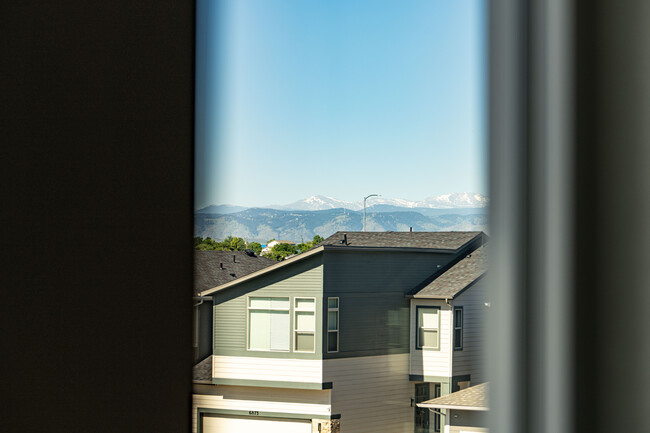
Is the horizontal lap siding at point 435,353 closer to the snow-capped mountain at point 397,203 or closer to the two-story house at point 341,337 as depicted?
the two-story house at point 341,337

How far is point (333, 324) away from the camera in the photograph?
1250 millimetres

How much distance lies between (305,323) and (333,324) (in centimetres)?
6

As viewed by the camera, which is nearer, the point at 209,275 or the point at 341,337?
the point at 341,337

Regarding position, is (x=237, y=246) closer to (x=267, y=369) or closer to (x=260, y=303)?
(x=260, y=303)

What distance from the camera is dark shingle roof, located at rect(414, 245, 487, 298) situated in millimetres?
1070

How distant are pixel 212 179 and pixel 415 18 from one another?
545 millimetres

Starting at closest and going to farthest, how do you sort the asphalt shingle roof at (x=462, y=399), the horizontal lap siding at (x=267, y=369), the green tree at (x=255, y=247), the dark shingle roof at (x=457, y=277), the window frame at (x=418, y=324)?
1. the asphalt shingle roof at (x=462, y=399)
2. the dark shingle roof at (x=457, y=277)
3. the window frame at (x=418, y=324)
4. the horizontal lap siding at (x=267, y=369)
5. the green tree at (x=255, y=247)

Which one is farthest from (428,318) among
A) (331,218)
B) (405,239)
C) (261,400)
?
(261,400)

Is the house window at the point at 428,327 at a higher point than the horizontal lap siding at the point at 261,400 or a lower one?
higher

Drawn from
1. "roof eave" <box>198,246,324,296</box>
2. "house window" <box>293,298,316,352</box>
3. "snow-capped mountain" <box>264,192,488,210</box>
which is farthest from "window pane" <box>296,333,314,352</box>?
"snow-capped mountain" <box>264,192,488,210</box>

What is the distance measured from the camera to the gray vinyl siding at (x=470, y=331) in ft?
3.44

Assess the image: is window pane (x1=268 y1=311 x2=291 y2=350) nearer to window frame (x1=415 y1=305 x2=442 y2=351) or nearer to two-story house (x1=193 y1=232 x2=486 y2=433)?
two-story house (x1=193 y1=232 x2=486 y2=433)

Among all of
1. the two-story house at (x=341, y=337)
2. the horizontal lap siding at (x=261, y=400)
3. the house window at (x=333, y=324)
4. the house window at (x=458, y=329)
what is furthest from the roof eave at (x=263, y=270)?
the house window at (x=458, y=329)

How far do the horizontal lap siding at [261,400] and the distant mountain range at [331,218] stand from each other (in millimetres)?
322
